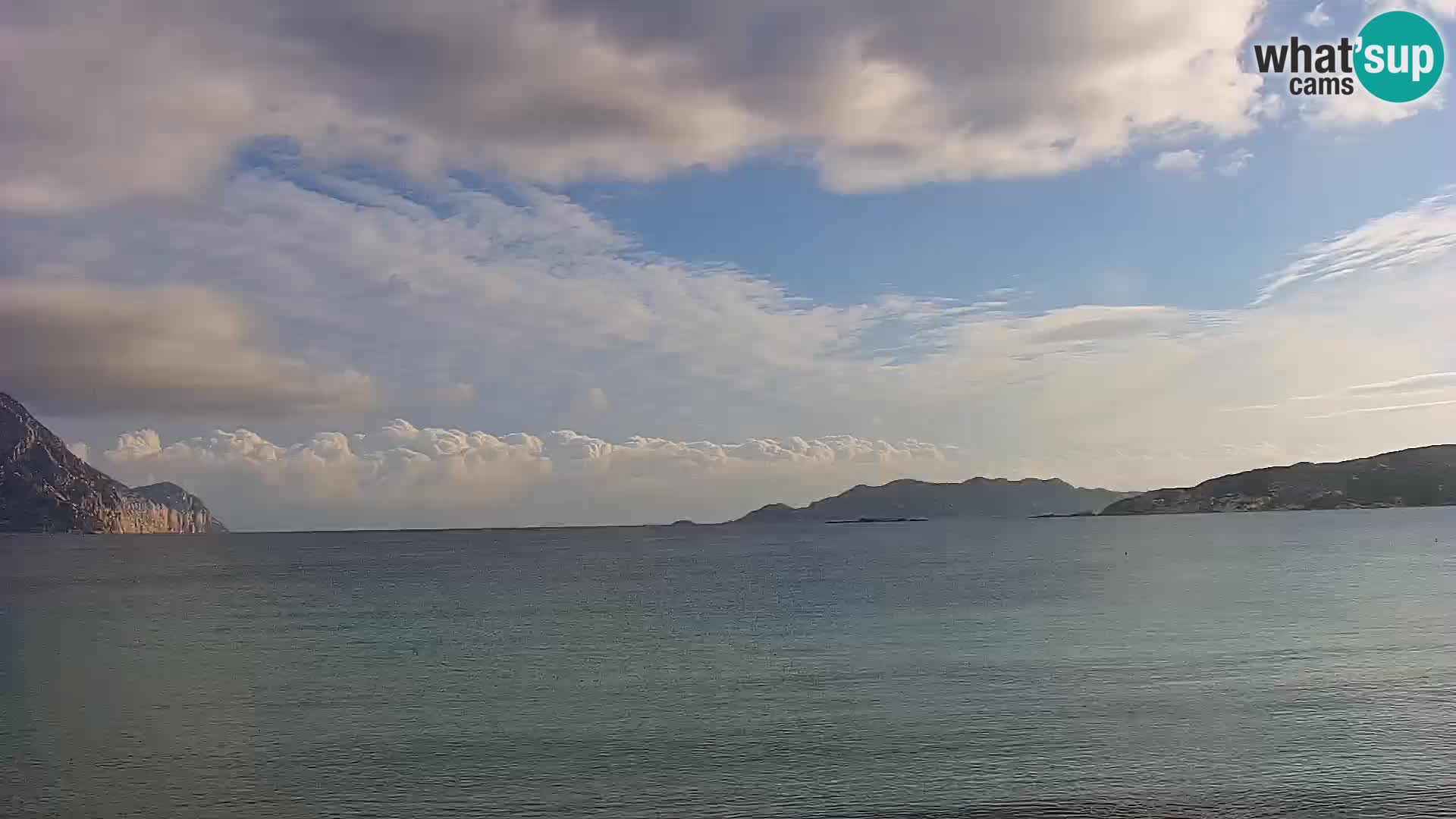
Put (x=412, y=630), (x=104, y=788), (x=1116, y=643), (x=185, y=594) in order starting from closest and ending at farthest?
(x=104, y=788), (x=1116, y=643), (x=412, y=630), (x=185, y=594)

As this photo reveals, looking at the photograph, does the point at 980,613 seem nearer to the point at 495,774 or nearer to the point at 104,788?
the point at 495,774

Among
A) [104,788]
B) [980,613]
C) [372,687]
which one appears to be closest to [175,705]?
[372,687]

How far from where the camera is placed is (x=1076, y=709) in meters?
48.6

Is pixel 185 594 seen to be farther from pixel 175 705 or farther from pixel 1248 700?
pixel 1248 700

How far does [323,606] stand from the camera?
116875 mm

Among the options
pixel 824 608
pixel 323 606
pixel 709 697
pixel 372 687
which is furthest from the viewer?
pixel 323 606

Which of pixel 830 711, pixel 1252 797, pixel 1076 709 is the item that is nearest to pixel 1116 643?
pixel 1076 709

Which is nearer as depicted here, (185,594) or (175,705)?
(175,705)

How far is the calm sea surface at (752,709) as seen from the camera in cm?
3606

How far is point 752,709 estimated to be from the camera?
5097cm

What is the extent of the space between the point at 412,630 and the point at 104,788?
172ft

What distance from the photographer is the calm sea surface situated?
3606 centimetres

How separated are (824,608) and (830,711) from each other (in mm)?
53106

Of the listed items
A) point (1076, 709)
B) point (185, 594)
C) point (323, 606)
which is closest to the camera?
point (1076, 709)
